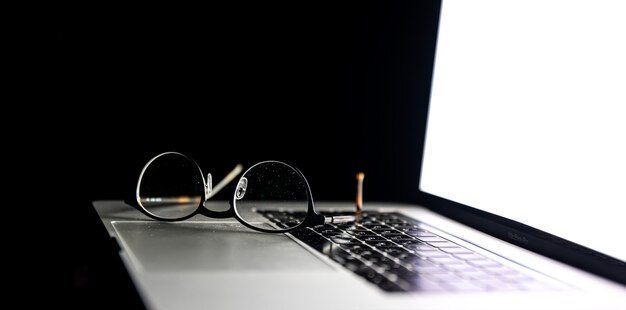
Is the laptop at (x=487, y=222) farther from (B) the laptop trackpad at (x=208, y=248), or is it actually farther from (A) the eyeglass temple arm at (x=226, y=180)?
(A) the eyeglass temple arm at (x=226, y=180)

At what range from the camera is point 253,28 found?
160cm

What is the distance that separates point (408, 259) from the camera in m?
1.01

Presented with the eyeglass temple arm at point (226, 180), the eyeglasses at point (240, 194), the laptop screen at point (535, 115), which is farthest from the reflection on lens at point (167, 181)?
the laptop screen at point (535, 115)

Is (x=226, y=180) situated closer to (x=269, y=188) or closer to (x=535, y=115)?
(x=269, y=188)

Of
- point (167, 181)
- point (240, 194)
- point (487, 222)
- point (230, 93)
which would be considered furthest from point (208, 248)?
point (230, 93)

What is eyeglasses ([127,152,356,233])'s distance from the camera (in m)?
1.24

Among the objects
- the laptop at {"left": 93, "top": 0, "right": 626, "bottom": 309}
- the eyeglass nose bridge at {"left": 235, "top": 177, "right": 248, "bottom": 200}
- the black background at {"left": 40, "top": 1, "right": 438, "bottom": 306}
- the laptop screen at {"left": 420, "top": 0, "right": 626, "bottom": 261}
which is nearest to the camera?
the laptop at {"left": 93, "top": 0, "right": 626, "bottom": 309}

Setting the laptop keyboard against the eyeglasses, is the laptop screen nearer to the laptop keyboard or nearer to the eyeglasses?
the laptop keyboard

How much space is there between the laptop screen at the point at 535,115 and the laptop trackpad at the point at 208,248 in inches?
14.3

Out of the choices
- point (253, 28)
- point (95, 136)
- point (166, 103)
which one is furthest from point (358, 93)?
point (95, 136)

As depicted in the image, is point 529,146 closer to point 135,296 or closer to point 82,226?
point 135,296

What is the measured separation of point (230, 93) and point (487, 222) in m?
0.64

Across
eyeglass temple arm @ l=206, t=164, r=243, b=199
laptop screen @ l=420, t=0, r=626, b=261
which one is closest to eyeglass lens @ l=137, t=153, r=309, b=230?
eyeglass temple arm @ l=206, t=164, r=243, b=199

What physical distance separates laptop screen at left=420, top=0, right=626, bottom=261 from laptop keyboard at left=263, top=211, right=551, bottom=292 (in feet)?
0.40
